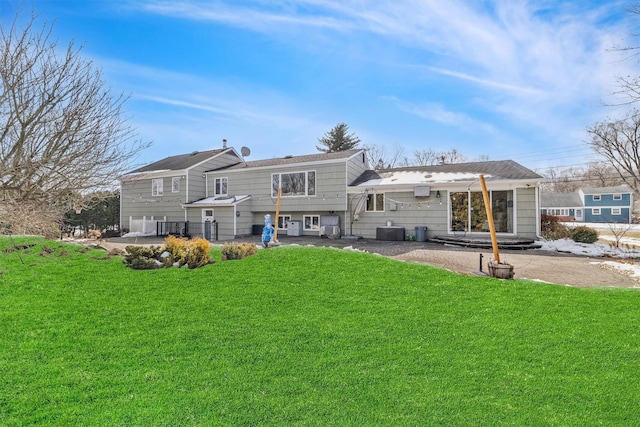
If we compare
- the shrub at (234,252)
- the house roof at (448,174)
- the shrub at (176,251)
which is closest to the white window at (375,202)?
the house roof at (448,174)

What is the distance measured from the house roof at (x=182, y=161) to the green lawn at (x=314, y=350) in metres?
16.5

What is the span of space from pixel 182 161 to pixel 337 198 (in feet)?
44.1

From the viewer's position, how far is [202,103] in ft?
36.6

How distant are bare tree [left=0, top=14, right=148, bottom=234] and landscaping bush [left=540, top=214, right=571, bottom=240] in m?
16.7

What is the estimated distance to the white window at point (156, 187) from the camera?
22625 mm

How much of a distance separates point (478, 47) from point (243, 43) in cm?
728

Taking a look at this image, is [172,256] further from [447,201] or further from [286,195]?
[447,201]

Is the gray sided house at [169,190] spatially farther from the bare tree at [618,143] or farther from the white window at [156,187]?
the bare tree at [618,143]

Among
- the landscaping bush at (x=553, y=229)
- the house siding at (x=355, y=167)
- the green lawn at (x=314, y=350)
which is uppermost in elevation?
the house siding at (x=355, y=167)

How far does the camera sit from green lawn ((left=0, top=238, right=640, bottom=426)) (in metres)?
3.05

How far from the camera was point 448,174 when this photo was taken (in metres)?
17.0

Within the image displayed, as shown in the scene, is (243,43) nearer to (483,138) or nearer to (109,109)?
(109,109)

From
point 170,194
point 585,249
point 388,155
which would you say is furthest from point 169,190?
point 388,155

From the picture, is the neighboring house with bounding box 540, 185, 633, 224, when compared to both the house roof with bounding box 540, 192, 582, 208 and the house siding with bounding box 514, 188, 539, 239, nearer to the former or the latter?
the house roof with bounding box 540, 192, 582, 208
